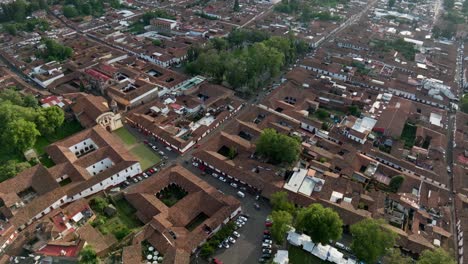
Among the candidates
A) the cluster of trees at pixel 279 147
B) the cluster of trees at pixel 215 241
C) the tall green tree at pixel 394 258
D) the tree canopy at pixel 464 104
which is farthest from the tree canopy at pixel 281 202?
the tree canopy at pixel 464 104

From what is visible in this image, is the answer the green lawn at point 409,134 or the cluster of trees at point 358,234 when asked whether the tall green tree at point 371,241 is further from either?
the green lawn at point 409,134

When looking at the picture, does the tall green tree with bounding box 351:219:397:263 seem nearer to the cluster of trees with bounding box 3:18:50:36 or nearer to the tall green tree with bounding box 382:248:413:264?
the tall green tree with bounding box 382:248:413:264

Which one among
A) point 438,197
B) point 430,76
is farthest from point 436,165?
point 430,76

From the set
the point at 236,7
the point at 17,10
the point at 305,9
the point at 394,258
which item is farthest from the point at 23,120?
the point at 305,9

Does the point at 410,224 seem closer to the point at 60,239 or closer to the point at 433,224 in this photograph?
the point at 433,224

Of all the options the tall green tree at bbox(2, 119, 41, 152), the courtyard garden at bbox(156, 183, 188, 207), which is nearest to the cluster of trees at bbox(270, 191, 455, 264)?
the courtyard garden at bbox(156, 183, 188, 207)

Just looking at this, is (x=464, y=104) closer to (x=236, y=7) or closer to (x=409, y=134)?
(x=409, y=134)
